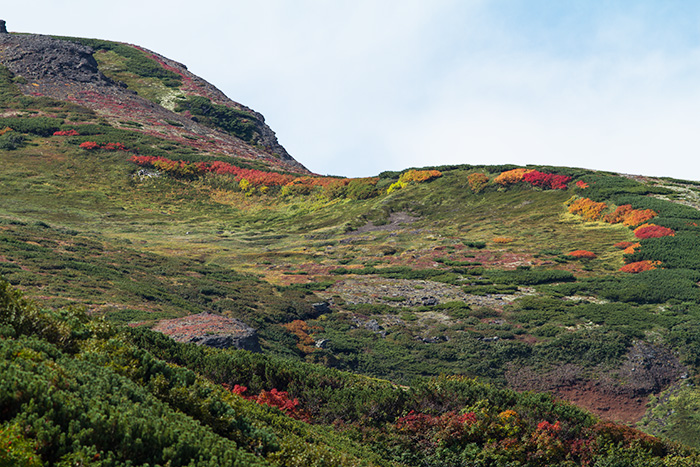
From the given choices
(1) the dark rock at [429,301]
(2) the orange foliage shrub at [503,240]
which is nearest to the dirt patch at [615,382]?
(1) the dark rock at [429,301]

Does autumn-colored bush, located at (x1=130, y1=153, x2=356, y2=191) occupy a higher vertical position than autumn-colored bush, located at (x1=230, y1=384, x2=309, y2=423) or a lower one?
higher

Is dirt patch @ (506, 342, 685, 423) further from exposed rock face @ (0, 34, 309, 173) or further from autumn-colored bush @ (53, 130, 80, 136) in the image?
autumn-colored bush @ (53, 130, 80, 136)

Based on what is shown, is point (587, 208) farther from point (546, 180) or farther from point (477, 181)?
point (477, 181)

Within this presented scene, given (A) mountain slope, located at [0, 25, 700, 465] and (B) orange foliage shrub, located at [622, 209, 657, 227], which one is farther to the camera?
(B) orange foliage shrub, located at [622, 209, 657, 227]

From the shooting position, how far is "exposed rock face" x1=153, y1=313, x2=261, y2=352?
19344 mm

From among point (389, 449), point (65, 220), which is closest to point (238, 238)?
point (65, 220)

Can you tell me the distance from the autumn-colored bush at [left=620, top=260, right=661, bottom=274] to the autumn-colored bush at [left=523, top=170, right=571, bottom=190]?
65.2ft

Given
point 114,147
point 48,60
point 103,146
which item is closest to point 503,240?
point 114,147

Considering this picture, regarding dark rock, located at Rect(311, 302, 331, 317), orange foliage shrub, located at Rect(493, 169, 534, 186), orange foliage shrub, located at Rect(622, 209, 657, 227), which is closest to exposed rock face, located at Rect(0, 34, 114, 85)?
orange foliage shrub, located at Rect(493, 169, 534, 186)

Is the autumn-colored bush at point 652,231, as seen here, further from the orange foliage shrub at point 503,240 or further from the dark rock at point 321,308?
the dark rock at point 321,308

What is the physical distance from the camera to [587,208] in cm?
4775

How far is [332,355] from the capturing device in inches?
982

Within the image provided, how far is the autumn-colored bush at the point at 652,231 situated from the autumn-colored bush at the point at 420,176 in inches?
1049

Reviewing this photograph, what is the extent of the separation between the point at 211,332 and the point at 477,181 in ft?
148
